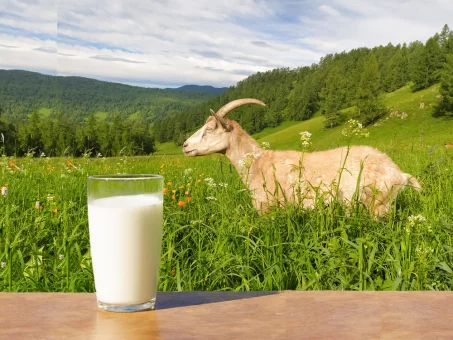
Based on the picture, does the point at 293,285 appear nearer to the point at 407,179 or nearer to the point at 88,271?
the point at 88,271

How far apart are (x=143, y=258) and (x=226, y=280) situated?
6.78 ft

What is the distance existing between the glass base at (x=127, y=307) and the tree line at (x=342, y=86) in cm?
7346

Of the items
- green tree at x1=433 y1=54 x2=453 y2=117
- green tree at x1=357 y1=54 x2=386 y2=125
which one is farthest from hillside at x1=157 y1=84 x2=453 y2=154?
green tree at x1=357 y1=54 x2=386 y2=125

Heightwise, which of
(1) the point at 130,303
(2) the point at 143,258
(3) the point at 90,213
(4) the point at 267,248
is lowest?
(4) the point at 267,248

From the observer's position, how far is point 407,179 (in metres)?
5.59

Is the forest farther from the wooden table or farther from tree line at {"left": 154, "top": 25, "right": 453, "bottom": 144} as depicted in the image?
the wooden table

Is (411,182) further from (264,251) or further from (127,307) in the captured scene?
(127,307)

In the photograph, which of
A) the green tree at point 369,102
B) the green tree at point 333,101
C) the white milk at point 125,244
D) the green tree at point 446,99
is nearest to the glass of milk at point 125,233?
the white milk at point 125,244

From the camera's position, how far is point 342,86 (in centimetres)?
10131

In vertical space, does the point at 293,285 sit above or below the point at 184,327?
below

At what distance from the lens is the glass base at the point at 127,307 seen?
1290 mm

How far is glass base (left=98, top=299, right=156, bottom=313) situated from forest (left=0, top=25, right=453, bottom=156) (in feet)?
154

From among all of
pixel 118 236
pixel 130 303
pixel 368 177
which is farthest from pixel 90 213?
pixel 368 177

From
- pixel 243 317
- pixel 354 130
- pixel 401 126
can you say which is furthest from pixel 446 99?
pixel 243 317
